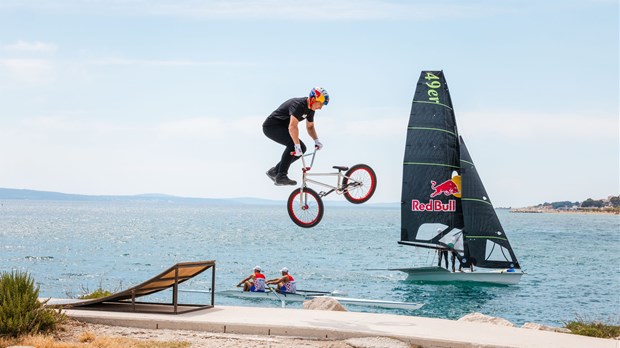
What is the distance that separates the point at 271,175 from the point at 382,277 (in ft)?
186

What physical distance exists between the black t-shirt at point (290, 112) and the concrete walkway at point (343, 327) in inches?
141

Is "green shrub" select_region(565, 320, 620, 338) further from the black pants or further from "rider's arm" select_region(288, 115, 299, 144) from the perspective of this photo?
"rider's arm" select_region(288, 115, 299, 144)

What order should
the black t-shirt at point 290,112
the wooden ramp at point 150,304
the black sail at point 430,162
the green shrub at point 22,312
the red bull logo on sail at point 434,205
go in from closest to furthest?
the green shrub at point 22,312, the black t-shirt at point 290,112, the wooden ramp at point 150,304, the black sail at point 430,162, the red bull logo on sail at point 434,205

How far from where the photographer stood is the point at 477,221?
4962cm

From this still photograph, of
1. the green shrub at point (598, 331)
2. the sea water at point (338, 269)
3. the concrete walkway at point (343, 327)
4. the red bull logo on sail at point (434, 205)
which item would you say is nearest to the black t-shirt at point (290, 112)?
the concrete walkway at point (343, 327)

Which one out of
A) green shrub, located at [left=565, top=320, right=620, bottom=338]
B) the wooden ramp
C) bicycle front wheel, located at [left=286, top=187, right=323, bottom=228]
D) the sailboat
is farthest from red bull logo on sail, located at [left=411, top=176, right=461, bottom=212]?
bicycle front wheel, located at [left=286, top=187, right=323, bottom=228]

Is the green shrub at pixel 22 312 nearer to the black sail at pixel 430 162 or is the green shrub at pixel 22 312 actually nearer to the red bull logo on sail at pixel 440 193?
the black sail at pixel 430 162

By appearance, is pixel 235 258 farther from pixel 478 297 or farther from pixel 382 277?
pixel 478 297

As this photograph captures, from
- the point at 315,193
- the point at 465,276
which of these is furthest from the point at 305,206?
the point at 465,276

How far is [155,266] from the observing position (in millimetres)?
80188

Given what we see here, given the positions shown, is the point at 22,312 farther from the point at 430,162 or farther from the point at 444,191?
the point at 444,191

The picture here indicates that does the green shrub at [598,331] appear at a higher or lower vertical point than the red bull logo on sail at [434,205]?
lower

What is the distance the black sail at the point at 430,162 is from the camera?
45.3 m

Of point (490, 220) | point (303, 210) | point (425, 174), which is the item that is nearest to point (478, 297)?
point (490, 220)
